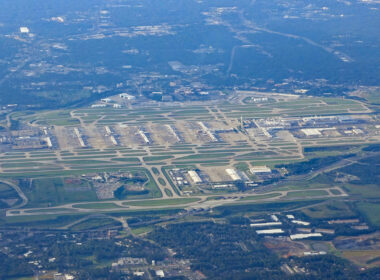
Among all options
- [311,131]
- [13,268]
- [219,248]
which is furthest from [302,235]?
[311,131]

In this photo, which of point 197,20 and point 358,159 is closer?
point 358,159

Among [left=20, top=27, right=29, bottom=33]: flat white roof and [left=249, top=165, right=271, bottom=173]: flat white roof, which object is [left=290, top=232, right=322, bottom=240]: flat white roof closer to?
[left=249, top=165, right=271, bottom=173]: flat white roof

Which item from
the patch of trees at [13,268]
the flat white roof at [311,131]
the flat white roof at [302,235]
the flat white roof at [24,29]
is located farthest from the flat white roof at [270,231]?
the flat white roof at [24,29]

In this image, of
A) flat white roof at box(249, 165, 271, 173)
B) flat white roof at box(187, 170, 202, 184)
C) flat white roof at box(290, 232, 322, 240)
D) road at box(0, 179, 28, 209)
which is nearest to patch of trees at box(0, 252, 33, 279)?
road at box(0, 179, 28, 209)

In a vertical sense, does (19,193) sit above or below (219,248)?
below

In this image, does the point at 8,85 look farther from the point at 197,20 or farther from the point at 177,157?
the point at 197,20

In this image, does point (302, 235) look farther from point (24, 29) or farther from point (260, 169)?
point (24, 29)

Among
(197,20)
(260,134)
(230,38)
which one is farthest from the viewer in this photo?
(197,20)

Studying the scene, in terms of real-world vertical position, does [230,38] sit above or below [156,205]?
below

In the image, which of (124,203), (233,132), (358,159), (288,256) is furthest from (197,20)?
(288,256)

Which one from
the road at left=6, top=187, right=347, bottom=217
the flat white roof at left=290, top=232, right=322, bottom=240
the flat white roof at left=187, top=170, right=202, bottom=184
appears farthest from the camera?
the flat white roof at left=187, top=170, right=202, bottom=184

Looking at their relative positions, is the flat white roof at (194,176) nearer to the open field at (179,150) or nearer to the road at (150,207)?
the open field at (179,150)
